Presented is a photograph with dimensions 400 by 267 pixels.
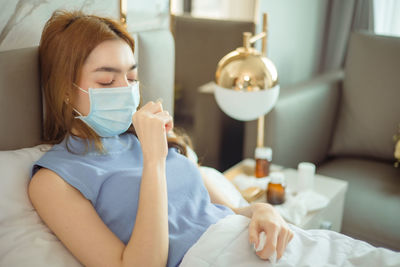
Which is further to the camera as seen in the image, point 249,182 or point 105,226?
point 249,182

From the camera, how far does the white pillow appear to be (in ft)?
3.23

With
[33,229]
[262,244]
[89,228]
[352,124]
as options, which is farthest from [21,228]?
[352,124]

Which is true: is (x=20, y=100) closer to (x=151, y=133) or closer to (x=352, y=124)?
(x=151, y=133)

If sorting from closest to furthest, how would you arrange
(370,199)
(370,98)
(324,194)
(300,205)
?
(300,205) → (324,194) → (370,199) → (370,98)

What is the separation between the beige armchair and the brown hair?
101 centimetres

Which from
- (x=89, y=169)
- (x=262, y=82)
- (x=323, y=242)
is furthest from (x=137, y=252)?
(x=262, y=82)

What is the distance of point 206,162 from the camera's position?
9.26 ft

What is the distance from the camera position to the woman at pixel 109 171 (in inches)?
40.0

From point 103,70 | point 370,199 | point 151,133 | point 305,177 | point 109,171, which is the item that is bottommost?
point 370,199

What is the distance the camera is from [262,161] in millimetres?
1801

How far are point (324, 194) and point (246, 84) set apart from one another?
0.60 metres

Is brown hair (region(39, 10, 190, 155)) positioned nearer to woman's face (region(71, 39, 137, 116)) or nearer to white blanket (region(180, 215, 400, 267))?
woman's face (region(71, 39, 137, 116))

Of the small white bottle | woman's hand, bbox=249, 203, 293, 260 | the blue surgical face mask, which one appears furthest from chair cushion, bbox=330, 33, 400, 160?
the blue surgical face mask

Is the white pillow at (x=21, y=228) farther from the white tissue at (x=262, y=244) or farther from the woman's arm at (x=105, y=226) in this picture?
the white tissue at (x=262, y=244)
